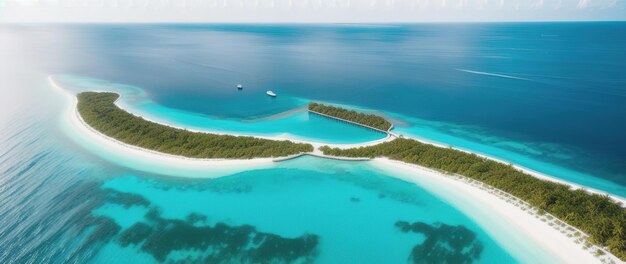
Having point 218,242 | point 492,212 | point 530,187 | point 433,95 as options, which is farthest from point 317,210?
point 433,95

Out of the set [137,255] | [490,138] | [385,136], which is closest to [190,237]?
[137,255]

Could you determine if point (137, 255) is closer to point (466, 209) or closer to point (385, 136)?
point (466, 209)

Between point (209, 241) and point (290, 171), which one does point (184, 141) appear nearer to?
point (290, 171)

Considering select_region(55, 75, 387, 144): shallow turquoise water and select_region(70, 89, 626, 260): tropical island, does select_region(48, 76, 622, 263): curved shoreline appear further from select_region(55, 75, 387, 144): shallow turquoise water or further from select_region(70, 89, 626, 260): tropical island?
select_region(55, 75, 387, 144): shallow turquoise water

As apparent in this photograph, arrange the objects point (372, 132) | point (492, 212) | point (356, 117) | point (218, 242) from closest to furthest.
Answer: point (218, 242), point (492, 212), point (372, 132), point (356, 117)

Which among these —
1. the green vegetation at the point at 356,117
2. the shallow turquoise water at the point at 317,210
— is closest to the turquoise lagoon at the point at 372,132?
the green vegetation at the point at 356,117

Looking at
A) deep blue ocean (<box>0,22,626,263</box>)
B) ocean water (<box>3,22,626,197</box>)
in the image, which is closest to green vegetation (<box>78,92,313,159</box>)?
deep blue ocean (<box>0,22,626,263</box>)
